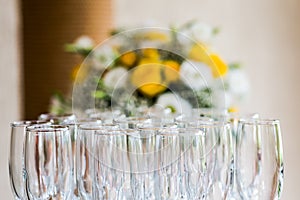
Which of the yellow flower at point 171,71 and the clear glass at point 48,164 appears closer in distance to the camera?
the clear glass at point 48,164

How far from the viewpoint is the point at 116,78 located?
1.61 metres

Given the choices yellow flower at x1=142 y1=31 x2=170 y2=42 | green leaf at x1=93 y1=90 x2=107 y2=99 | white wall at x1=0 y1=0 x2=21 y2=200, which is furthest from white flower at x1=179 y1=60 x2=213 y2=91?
white wall at x1=0 y1=0 x2=21 y2=200

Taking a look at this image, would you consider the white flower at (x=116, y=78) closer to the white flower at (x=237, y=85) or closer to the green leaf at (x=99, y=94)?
the green leaf at (x=99, y=94)

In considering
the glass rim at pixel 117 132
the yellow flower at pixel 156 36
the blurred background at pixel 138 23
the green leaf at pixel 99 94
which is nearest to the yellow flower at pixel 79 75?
the green leaf at pixel 99 94

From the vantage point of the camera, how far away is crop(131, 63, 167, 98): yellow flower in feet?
5.21

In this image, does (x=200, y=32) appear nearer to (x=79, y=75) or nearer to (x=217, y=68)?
(x=217, y=68)

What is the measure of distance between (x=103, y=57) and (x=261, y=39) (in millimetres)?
1589

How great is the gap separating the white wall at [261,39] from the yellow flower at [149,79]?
144cm

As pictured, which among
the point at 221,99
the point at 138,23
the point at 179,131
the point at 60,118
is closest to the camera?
the point at 179,131

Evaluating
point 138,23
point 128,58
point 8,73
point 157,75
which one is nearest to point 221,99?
point 157,75

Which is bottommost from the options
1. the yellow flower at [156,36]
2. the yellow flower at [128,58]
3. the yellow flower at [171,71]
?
the yellow flower at [171,71]

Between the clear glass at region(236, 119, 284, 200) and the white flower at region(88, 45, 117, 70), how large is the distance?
0.66m

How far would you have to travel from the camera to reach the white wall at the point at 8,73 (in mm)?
2942

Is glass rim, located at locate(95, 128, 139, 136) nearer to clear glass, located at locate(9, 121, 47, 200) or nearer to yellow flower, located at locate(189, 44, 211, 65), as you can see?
clear glass, located at locate(9, 121, 47, 200)
